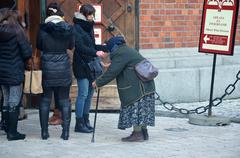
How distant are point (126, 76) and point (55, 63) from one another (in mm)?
903

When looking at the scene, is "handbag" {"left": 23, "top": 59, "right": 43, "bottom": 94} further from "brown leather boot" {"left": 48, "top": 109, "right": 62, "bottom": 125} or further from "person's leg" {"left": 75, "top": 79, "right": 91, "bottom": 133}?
"brown leather boot" {"left": 48, "top": 109, "right": 62, "bottom": 125}

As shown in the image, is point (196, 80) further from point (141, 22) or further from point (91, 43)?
point (91, 43)

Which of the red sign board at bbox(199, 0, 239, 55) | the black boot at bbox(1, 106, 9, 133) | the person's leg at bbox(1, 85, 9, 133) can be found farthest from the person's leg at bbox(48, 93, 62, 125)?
the red sign board at bbox(199, 0, 239, 55)

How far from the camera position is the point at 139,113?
8.67 meters

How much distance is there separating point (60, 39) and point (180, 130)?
7.22ft

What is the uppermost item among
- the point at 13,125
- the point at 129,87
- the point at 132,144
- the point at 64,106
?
the point at 129,87

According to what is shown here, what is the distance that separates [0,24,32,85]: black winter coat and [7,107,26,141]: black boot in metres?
0.39

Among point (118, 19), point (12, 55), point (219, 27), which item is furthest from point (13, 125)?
point (219, 27)

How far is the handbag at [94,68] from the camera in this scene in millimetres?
9211

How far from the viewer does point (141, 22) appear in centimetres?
1152

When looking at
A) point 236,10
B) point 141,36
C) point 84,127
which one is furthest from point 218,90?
point 84,127

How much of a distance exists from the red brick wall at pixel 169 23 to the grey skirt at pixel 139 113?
9.86 ft

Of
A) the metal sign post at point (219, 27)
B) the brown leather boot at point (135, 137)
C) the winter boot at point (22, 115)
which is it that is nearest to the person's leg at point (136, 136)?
the brown leather boot at point (135, 137)

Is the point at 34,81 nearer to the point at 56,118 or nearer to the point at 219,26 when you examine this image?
the point at 56,118
